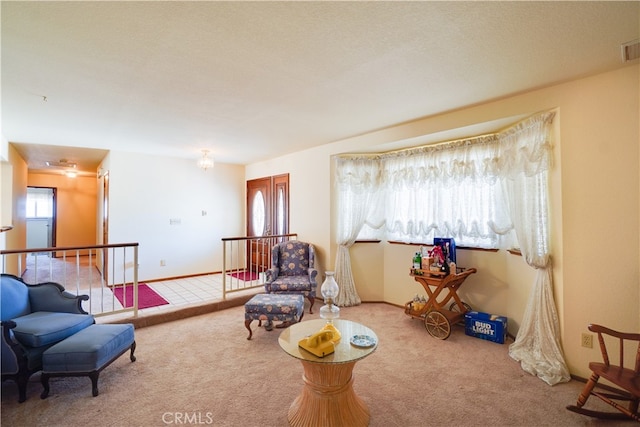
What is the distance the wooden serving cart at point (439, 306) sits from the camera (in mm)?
3244

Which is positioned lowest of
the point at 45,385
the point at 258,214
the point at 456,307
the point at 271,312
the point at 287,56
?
the point at 45,385

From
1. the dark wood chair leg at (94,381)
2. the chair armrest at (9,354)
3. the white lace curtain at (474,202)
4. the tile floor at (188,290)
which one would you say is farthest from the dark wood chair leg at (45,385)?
the white lace curtain at (474,202)

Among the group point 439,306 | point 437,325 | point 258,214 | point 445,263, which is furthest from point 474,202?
point 258,214

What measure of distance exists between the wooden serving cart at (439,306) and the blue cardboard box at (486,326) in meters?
0.10

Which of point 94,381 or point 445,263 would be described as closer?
point 94,381

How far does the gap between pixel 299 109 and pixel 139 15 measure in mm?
1699

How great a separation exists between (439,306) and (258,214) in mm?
4187

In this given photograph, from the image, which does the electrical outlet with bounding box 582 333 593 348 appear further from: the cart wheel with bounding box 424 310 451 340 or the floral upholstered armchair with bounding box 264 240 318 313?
the floral upholstered armchair with bounding box 264 240 318 313

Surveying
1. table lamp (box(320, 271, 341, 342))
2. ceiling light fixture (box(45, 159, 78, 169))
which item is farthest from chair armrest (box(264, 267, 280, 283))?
ceiling light fixture (box(45, 159, 78, 169))

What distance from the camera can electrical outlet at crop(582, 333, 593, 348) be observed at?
2.39 metres

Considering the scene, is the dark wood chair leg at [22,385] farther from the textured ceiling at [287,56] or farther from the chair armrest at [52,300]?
the textured ceiling at [287,56]

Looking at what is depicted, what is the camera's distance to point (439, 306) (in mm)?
3414

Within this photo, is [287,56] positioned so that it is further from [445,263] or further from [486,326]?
[486,326]

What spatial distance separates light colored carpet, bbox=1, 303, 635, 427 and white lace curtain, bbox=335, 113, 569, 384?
1.37ft
